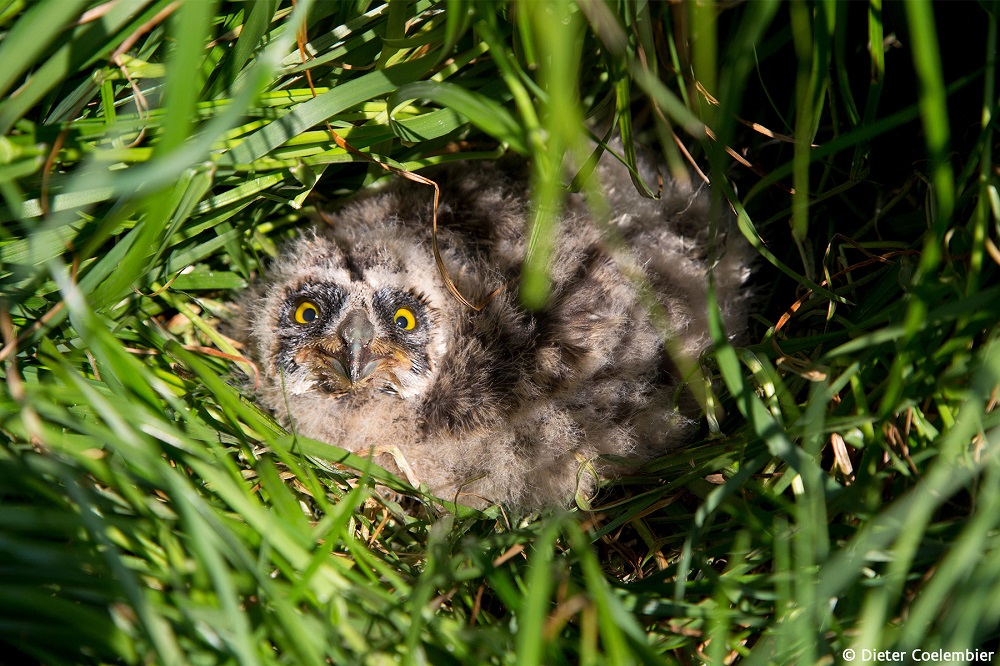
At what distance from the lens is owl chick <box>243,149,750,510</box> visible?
2.39 m

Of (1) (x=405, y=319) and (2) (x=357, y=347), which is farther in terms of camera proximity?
(1) (x=405, y=319)

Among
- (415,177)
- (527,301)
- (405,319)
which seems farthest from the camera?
(405,319)

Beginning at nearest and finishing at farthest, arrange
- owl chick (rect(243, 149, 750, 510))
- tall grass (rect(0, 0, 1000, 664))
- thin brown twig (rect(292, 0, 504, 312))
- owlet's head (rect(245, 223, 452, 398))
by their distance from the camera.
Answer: tall grass (rect(0, 0, 1000, 664))
thin brown twig (rect(292, 0, 504, 312))
owl chick (rect(243, 149, 750, 510))
owlet's head (rect(245, 223, 452, 398))

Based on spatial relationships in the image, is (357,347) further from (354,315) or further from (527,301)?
(527,301)

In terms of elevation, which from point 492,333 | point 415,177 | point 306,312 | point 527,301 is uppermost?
point 415,177

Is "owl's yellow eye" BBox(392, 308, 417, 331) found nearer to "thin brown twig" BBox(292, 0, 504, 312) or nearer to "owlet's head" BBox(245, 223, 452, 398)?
"owlet's head" BBox(245, 223, 452, 398)

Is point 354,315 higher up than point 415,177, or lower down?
lower down

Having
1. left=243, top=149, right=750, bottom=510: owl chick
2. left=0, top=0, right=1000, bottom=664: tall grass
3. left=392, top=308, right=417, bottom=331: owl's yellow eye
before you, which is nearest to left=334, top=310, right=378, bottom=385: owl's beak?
left=243, top=149, right=750, bottom=510: owl chick

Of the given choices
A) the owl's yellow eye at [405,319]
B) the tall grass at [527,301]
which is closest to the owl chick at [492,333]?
the owl's yellow eye at [405,319]

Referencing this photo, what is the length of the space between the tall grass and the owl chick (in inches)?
6.5

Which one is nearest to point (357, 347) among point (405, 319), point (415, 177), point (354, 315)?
point (354, 315)

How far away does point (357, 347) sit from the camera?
2.46 metres

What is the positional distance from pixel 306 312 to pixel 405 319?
1.35 feet

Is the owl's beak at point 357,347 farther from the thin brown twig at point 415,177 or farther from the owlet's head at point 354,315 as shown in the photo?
the thin brown twig at point 415,177
